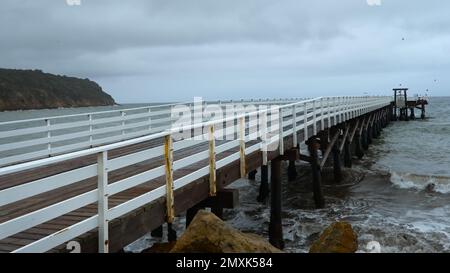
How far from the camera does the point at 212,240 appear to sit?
180 inches

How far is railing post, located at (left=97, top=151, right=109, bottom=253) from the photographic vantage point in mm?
4266

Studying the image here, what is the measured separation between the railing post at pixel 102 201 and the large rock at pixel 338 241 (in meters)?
3.52

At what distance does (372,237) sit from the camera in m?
9.67

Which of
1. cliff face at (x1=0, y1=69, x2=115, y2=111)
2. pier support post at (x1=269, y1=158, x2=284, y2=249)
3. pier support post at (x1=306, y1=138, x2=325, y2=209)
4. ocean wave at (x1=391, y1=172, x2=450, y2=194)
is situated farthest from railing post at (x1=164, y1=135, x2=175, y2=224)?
cliff face at (x1=0, y1=69, x2=115, y2=111)

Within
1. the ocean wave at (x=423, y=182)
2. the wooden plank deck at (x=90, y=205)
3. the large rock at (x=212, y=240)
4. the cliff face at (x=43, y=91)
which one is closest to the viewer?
the wooden plank deck at (x=90, y=205)

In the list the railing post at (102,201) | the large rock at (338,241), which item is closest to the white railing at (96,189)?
the railing post at (102,201)

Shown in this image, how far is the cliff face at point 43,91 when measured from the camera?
12488 cm

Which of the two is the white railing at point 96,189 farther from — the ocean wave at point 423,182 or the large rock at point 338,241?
the ocean wave at point 423,182

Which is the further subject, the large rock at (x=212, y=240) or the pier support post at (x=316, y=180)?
the pier support post at (x=316, y=180)

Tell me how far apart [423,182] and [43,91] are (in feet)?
451
